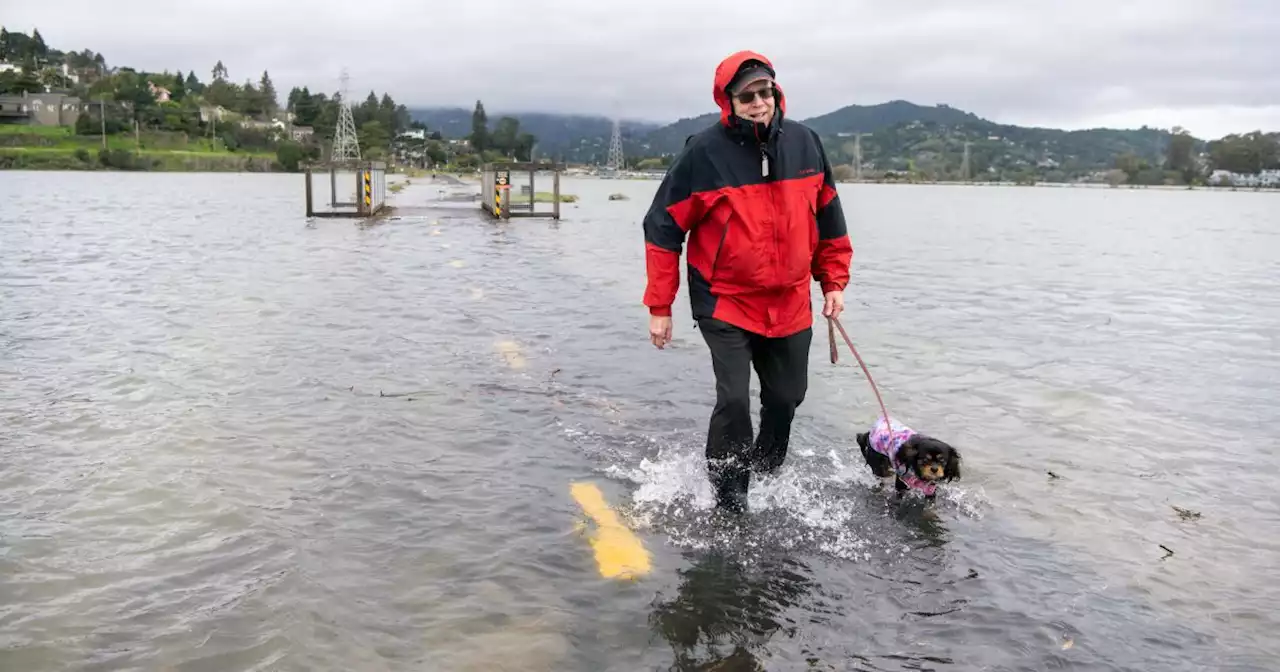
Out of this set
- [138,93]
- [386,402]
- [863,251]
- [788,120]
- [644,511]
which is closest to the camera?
[788,120]

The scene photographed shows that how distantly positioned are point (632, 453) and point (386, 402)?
2.59 meters

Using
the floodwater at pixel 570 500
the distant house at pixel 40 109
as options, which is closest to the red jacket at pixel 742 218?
the floodwater at pixel 570 500

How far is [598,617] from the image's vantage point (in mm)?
4598

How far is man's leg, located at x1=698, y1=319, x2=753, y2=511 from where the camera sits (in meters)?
5.36

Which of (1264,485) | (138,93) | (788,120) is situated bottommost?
(1264,485)

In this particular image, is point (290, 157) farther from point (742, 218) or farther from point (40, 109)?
point (742, 218)

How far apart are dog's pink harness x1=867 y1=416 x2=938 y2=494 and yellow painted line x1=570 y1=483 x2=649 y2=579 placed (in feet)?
6.04

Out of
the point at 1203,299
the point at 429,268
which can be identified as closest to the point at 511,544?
the point at 429,268

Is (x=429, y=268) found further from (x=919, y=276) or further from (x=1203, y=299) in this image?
(x=1203, y=299)

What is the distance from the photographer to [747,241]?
5.11m

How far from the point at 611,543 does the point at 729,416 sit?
3.27 ft

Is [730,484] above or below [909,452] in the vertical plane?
below

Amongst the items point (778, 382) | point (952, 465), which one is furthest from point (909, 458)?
point (778, 382)

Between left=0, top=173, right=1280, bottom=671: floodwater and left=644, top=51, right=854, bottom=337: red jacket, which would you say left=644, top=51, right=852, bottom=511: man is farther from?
left=0, top=173, right=1280, bottom=671: floodwater
